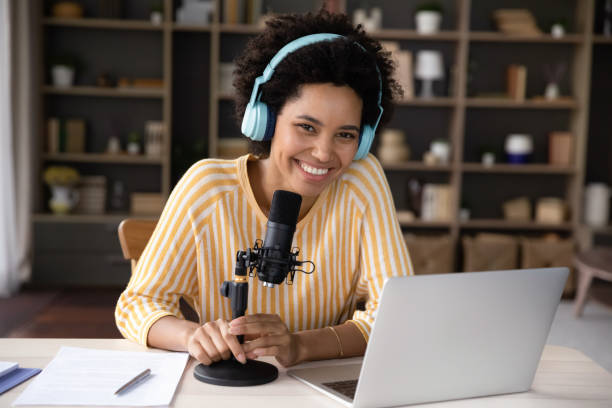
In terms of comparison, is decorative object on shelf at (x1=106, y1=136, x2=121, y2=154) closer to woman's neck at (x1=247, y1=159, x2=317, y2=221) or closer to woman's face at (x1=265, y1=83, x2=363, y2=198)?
woman's neck at (x1=247, y1=159, x2=317, y2=221)

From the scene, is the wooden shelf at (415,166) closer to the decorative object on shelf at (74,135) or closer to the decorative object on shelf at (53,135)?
the decorative object on shelf at (74,135)

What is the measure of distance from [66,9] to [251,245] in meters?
3.67

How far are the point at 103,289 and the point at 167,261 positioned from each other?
11.1ft

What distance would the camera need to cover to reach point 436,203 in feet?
15.0

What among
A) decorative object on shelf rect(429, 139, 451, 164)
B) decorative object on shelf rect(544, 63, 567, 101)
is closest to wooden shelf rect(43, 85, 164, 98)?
decorative object on shelf rect(429, 139, 451, 164)

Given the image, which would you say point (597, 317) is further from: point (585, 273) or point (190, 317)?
point (190, 317)

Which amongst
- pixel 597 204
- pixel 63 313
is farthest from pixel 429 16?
pixel 63 313

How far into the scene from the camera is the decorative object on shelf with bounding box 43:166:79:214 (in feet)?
14.2

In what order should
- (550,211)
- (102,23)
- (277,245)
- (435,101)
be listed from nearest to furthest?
1. (277,245)
2. (102,23)
3. (435,101)
4. (550,211)

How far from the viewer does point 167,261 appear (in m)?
1.32

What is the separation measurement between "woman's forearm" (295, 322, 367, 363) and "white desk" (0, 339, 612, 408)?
0.03 metres

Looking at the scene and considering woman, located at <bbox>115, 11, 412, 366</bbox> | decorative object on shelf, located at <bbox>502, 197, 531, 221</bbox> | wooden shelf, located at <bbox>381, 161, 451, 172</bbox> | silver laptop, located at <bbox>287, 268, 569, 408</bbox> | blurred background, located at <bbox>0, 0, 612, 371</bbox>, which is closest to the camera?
silver laptop, located at <bbox>287, 268, 569, 408</bbox>

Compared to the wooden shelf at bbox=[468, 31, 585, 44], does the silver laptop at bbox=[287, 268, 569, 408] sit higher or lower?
lower

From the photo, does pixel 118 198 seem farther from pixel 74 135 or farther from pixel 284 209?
pixel 284 209
